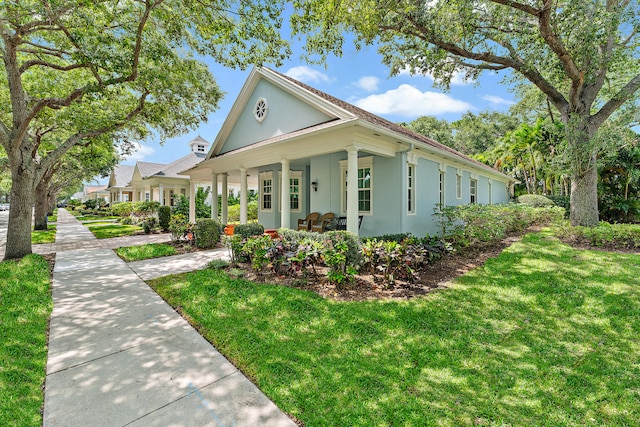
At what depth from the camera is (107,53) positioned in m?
7.12

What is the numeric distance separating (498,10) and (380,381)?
10.2 m

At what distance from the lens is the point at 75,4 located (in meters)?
6.32

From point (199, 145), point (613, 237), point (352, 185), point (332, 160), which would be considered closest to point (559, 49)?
point (613, 237)

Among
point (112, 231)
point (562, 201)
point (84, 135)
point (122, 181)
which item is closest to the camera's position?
point (84, 135)

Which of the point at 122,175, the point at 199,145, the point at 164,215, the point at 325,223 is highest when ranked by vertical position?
the point at 199,145

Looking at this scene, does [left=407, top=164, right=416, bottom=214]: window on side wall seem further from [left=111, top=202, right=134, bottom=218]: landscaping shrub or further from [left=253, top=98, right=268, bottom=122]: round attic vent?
[left=111, top=202, right=134, bottom=218]: landscaping shrub

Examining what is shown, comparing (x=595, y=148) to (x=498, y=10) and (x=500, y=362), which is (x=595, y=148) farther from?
(x=500, y=362)

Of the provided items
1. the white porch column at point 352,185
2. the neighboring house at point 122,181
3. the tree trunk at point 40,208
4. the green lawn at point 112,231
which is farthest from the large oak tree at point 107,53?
the neighboring house at point 122,181

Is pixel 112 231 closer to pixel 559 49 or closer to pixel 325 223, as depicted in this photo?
pixel 325 223

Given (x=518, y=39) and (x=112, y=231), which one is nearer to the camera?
(x=518, y=39)

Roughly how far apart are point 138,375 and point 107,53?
7.96 meters

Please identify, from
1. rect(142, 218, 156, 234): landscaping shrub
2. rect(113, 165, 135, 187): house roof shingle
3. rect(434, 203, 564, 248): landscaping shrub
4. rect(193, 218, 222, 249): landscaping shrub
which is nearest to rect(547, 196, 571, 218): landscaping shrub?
rect(434, 203, 564, 248): landscaping shrub

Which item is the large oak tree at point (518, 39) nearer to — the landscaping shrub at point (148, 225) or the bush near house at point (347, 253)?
the bush near house at point (347, 253)

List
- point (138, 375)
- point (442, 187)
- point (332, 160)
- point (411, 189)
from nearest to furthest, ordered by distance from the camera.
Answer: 1. point (138, 375)
2. point (411, 189)
3. point (332, 160)
4. point (442, 187)
